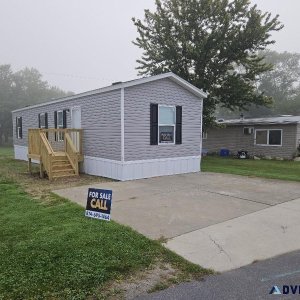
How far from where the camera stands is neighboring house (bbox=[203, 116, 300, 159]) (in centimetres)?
1859

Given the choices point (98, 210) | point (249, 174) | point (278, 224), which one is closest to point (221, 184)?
point (249, 174)

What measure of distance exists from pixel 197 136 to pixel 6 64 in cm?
4755

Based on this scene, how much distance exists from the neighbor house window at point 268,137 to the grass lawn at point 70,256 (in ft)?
53.4

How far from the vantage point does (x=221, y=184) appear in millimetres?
9484

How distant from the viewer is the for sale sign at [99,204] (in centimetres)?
509

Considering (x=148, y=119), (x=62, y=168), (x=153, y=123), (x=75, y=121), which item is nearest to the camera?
(x=148, y=119)

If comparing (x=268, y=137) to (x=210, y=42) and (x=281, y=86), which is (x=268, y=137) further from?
A: (x=281, y=86)

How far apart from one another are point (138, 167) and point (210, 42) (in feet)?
33.2

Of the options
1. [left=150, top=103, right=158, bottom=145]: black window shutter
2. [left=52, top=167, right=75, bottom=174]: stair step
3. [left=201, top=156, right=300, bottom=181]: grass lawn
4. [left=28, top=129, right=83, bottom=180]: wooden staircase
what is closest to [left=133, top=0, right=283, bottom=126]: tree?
[left=201, top=156, right=300, bottom=181]: grass lawn

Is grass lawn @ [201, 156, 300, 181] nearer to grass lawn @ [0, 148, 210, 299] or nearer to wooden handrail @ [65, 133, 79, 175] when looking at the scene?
wooden handrail @ [65, 133, 79, 175]

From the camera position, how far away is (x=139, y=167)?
10.8 meters

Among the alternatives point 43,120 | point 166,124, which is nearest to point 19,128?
point 43,120

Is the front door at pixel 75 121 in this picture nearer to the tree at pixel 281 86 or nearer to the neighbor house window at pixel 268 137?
the neighbor house window at pixel 268 137

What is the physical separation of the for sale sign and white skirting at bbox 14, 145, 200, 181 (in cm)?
498
